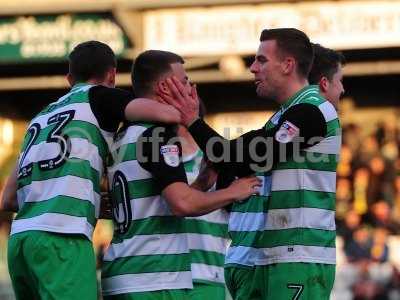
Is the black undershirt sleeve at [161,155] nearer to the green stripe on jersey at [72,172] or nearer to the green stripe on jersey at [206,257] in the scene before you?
the green stripe on jersey at [72,172]

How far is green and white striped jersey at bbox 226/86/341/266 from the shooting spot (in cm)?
545

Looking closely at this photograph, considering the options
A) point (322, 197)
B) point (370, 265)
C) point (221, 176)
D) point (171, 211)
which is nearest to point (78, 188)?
point (171, 211)

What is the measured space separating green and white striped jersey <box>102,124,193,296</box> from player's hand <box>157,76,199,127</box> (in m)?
0.19

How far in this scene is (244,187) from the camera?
5.24 meters

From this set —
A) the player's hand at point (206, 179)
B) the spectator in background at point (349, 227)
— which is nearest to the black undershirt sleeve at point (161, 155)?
the player's hand at point (206, 179)

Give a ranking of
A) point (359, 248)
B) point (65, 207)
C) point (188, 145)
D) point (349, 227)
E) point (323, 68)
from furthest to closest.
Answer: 1. point (349, 227)
2. point (359, 248)
3. point (188, 145)
4. point (323, 68)
5. point (65, 207)

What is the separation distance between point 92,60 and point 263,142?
0.99 meters

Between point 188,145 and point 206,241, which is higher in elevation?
point 188,145

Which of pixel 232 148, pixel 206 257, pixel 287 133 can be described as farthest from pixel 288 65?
pixel 206 257

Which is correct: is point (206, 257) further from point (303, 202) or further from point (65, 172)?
point (65, 172)

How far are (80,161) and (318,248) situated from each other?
1330mm

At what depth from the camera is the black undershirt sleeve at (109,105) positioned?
5203 mm

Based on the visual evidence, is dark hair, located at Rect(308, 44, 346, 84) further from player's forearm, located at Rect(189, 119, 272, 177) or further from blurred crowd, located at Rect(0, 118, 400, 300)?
blurred crowd, located at Rect(0, 118, 400, 300)

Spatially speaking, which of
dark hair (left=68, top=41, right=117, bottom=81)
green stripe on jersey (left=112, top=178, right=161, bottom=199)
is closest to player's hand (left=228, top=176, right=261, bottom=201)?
green stripe on jersey (left=112, top=178, right=161, bottom=199)
